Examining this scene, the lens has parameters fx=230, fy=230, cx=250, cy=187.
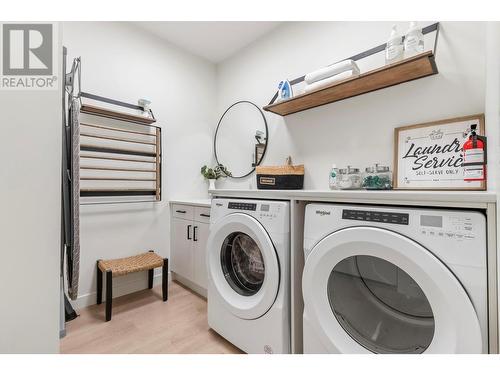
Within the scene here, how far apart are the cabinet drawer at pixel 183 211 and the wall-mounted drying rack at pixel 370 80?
1.15 m

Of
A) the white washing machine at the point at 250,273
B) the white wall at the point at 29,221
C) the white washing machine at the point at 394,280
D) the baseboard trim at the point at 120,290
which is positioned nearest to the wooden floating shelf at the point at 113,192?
the baseboard trim at the point at 120,290

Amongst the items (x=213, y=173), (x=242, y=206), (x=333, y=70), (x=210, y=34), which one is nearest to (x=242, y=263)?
(x=242, y=206)

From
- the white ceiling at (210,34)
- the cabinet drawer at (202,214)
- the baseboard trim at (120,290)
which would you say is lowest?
the baseboard trim at (120,290)

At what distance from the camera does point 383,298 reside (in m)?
1.03

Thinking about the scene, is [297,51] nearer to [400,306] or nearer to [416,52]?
[416,52]

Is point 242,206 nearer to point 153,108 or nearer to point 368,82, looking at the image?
point 368,82

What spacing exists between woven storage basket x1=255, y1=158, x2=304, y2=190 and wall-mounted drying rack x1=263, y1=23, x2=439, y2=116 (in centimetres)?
50

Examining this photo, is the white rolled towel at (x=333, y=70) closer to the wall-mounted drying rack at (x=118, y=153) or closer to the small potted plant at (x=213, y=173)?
the small potted plant at (x=213, y=173)

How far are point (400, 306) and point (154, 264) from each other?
1721mm

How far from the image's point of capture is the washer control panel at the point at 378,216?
832 millimetres

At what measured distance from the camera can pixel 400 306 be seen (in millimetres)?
979

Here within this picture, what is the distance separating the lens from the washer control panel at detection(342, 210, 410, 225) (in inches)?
32.8

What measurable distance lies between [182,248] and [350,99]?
194 centimetres
